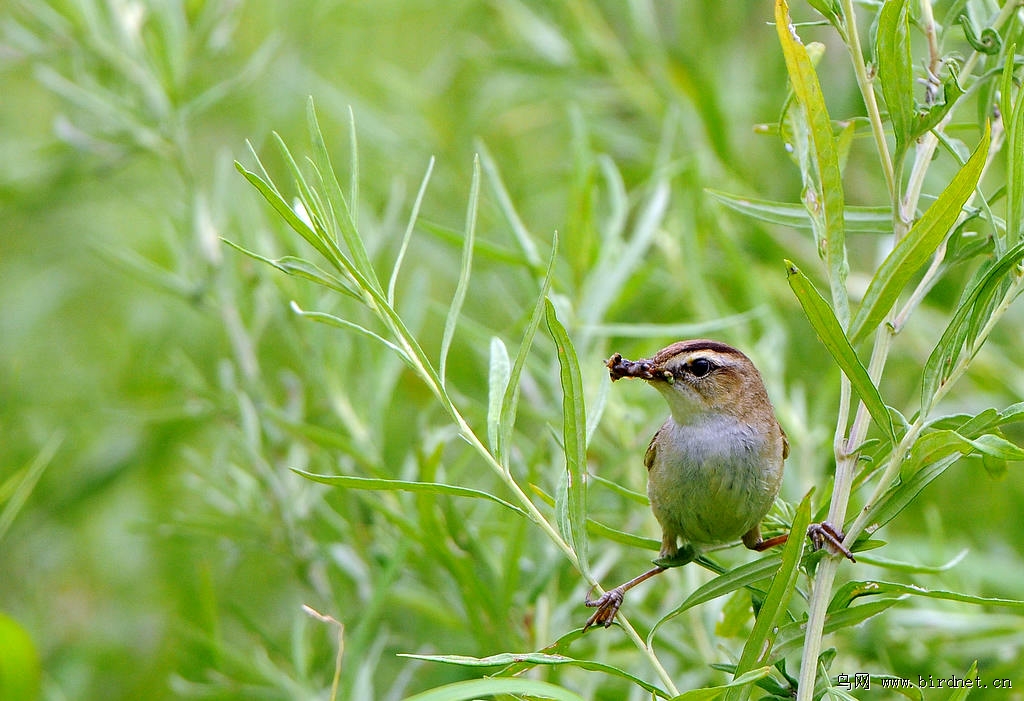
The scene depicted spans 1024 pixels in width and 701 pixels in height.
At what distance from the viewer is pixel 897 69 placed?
48.7 inches

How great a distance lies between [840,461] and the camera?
129 centimetres

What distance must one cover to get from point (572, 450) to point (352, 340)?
1.31m

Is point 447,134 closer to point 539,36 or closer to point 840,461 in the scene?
point 539,36

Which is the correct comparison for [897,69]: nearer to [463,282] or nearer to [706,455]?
[463,282]

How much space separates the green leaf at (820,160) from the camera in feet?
3.98

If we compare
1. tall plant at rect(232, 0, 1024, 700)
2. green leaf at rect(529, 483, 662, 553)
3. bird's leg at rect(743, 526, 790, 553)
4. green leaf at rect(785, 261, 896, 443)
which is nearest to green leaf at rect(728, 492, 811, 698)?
tall plant at rect(232, 0, 1024, 700)

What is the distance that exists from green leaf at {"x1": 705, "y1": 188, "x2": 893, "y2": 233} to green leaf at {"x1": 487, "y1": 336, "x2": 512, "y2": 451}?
0.35 meters

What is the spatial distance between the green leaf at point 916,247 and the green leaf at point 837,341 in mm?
58

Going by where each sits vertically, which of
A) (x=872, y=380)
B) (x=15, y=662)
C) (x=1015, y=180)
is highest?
(x=1015, y=180)

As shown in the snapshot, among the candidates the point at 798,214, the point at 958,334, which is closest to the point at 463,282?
the point at 798,214

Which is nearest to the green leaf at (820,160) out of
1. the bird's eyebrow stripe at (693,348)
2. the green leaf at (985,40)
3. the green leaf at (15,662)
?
the green leaf at (985,40)

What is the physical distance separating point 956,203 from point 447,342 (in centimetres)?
58

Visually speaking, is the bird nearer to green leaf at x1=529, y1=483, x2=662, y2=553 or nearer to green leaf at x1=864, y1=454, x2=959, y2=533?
green leaf at x1=529, y1=483, x2=662, y2=553

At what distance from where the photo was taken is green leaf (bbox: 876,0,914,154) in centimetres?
122
